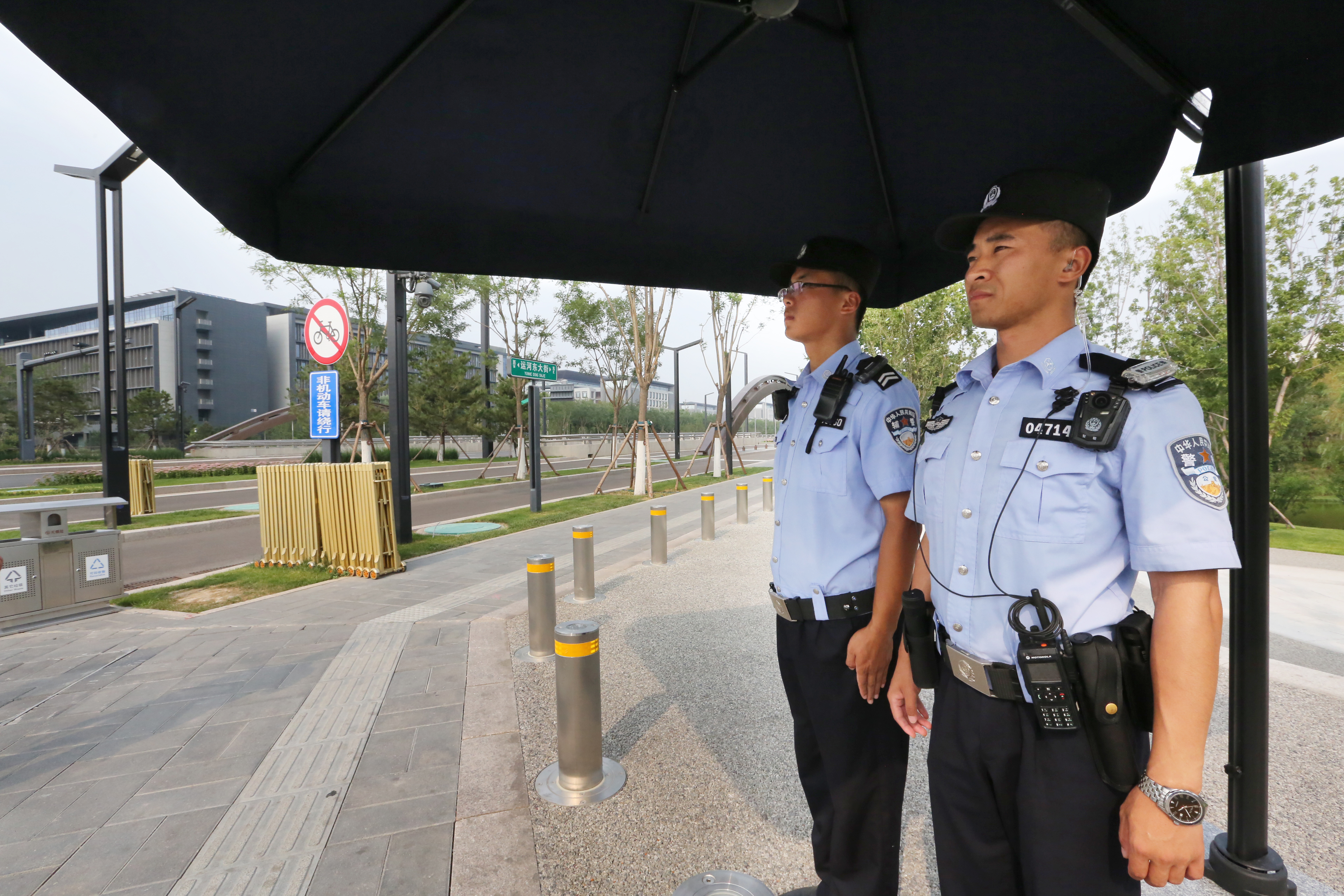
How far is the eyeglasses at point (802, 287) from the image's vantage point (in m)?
2.09

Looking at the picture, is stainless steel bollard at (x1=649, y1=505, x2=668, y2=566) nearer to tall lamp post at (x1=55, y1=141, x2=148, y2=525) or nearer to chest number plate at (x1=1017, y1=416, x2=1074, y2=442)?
chest number plate at (x1=1017, y1=416, x2=1074, y2=442)

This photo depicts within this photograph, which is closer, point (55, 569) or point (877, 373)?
point (877, 373)

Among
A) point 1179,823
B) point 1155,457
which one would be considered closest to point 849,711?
point 1179,823

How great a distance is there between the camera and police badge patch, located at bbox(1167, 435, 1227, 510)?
119 centimetres

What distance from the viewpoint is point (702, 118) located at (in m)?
2.06

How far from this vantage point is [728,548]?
9.20 meters

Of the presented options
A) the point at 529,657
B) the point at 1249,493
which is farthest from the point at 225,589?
the point at 1249,493

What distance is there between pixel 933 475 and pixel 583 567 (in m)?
5.08

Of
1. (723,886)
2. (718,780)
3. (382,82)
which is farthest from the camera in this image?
(718,780)

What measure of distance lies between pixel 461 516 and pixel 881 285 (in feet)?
39.4

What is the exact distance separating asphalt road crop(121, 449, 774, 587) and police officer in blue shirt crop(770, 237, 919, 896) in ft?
29.1

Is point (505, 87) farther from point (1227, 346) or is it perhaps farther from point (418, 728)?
point (418, 728)

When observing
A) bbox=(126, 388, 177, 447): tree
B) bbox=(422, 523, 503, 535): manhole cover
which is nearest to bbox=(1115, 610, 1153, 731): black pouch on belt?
bbox=(422, 523, 503, 535): manhole cover

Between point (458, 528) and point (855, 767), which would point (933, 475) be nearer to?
point (855, 767)
